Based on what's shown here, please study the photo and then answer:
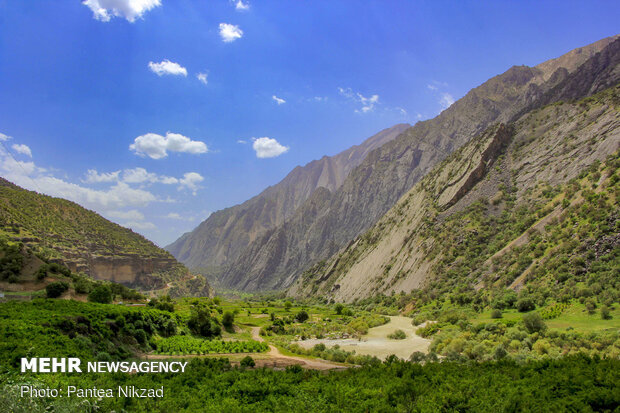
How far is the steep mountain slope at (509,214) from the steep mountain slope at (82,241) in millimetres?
64474

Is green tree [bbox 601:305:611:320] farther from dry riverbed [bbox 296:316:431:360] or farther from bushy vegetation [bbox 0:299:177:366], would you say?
bushy vegetation [bbox 0:299:177:366]

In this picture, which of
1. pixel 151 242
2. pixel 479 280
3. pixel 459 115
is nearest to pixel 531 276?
pixel 479 280

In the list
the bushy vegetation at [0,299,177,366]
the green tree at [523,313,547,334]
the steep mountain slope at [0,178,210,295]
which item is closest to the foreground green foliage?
the bushy vegetation at [0,299,177,366]

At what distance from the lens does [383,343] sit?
3816 centimetres

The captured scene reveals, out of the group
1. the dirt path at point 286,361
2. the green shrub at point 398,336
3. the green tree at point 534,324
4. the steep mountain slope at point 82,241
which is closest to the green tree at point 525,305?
the green tree at point 534,324

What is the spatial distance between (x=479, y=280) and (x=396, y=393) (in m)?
49.6

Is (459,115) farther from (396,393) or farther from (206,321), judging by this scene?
(396,393)

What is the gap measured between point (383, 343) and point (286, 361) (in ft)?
→ 52.4

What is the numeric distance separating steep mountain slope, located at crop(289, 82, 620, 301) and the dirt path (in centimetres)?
3040

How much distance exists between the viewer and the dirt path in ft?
76.9

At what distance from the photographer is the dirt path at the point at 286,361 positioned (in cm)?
2345

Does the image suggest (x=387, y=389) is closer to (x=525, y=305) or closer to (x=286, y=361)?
(x=286, y=361)

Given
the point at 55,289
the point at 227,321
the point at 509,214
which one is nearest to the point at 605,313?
the point at 227,321

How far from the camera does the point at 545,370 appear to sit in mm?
14797
